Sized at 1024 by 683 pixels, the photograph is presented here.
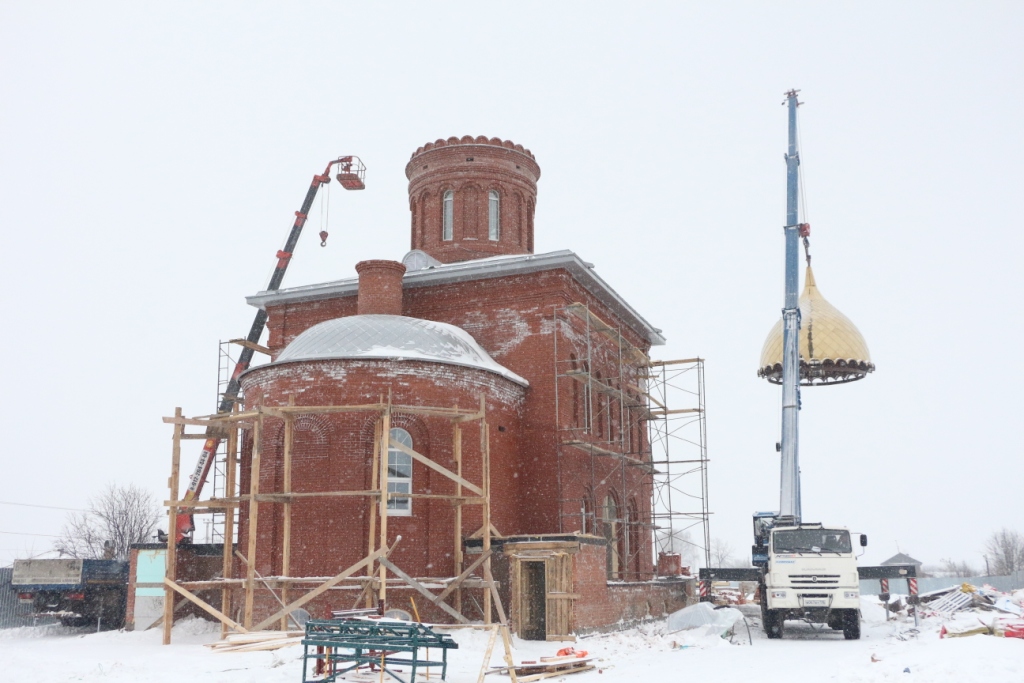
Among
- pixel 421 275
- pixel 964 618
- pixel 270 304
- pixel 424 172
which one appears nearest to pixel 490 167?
pixel 424 172

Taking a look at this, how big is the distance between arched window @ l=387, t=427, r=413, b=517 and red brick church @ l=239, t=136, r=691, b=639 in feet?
0.10

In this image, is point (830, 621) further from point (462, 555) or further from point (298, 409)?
point (298, 409)

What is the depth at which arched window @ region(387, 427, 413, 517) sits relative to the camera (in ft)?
69.1

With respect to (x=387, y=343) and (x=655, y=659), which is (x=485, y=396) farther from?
(x=655, y=659)

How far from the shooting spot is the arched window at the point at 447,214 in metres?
30.0

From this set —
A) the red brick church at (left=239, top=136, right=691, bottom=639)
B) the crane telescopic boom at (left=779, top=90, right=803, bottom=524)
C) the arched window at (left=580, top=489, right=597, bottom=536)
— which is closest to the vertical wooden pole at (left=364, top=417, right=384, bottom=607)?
the red brick church at (left=239, top=136, right=691, bottom=639)

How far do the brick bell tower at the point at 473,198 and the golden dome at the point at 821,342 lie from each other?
27.0 ft

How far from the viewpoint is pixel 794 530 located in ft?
65.3

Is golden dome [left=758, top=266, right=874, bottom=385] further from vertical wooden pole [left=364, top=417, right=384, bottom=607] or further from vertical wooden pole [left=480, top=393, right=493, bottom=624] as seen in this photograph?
vertical wooden pole [left=364, top=417, right=384, bottom=607]

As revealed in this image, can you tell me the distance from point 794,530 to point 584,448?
618cm

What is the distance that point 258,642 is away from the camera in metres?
16.1

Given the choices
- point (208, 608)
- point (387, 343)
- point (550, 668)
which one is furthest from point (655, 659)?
point (387, 343)

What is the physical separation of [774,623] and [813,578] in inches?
52.4

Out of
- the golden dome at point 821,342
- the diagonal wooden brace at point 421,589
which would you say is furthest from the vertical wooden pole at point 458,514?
the golden dome at point 821,342
